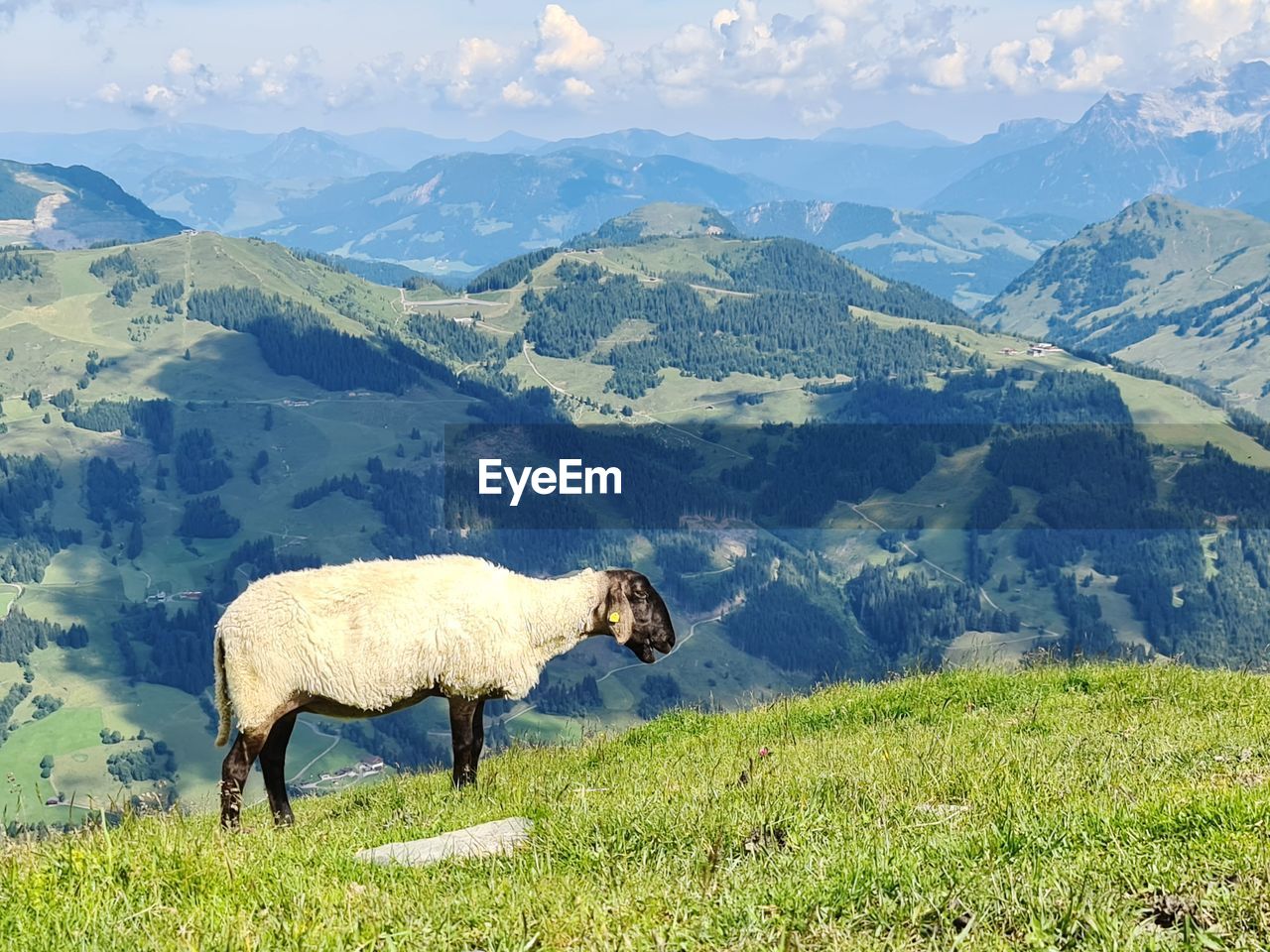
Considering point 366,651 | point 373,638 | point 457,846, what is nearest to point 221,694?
point 366,651

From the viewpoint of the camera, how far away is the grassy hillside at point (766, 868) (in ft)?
22.3

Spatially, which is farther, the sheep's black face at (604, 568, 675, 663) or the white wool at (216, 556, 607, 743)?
the sheep's black face at (604, 568, 675, 663)

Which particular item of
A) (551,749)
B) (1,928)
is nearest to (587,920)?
(1,928)

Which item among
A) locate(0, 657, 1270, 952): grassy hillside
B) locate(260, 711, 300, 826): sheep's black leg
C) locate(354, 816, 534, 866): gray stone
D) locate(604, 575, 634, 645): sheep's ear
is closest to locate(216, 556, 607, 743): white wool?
locate(260, 711, 300, 826): sheep's black leg

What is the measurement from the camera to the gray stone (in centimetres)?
912

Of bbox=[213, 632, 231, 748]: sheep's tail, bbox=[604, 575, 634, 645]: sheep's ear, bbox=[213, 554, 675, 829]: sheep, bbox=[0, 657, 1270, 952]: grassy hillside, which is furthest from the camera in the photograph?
bbox=[604, 575, 634, 645]: sheep's ear

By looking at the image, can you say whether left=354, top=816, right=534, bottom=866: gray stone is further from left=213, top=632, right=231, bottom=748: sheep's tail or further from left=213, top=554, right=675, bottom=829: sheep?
left=213, top=632, right=231, bottom=748: sheep's tail

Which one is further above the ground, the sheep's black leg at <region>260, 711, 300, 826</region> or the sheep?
the sheep

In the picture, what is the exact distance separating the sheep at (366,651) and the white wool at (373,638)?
0.01 metres

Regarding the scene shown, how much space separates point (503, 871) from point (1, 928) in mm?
3189

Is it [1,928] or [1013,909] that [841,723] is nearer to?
[1013,909]

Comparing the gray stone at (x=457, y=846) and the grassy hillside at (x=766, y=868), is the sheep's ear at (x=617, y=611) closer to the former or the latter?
the grassy hillside at (x=766, y=868)

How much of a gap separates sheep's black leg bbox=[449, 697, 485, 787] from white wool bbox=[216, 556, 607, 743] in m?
0.20

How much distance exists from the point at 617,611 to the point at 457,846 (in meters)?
8.65
